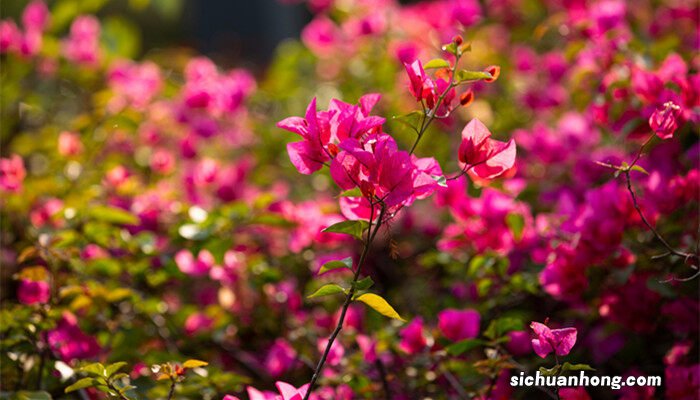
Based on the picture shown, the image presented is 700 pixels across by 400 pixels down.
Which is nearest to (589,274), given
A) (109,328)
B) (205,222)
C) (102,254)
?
(205,222)

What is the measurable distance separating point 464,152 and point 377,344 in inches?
17.6

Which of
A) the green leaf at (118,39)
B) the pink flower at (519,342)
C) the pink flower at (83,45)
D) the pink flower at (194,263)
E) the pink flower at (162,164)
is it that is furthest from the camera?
the green leaf at (118,39)

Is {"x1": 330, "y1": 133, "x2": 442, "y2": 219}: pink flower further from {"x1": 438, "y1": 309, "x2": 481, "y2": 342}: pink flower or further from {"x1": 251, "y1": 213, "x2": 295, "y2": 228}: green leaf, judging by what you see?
{"x1": 251, "y1": 213, "x2": 295, "y2": 228}: green leaf

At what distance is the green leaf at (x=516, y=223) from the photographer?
137 centimetres

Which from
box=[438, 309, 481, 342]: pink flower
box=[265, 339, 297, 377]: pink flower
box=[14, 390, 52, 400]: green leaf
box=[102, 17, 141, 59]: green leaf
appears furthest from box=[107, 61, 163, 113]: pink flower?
box=[438, 309, 481, 342]: pink flower

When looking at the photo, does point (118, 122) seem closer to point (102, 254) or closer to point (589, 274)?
point (102, 254)

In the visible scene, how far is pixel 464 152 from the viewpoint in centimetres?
90

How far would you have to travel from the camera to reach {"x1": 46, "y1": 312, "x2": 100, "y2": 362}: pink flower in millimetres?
1248

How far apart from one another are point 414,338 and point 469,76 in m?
0.46

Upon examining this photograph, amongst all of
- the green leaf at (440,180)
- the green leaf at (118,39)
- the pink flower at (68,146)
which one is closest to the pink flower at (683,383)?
the green leaf at (440,180)

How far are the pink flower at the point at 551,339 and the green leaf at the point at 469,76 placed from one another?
29cm

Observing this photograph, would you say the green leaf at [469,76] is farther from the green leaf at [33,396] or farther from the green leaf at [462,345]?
the green leaf at [33,396]

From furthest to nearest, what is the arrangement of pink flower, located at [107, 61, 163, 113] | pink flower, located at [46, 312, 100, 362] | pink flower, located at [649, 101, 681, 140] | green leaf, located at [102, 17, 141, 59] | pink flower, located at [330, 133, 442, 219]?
green leaf, located at [102, 17, 141, 59] < pink flower, located at [107, 61, 163, 113] < pink flower, located at [46, 312, 100, 362] < pink flower, located at [649, 101, 681, 140] < pink flower, located at [330, 133, 442, 219]

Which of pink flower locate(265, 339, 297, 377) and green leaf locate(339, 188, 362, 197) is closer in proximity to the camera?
green leaf locate(339, 188, 362, 197)
